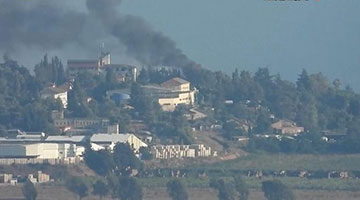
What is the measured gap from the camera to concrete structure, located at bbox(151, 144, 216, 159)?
93375mm

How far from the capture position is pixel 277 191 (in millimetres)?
83062

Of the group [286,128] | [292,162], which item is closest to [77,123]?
[286,128]

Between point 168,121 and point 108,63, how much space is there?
59.8ft

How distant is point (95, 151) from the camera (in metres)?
90.5

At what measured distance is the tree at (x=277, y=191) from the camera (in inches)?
3250

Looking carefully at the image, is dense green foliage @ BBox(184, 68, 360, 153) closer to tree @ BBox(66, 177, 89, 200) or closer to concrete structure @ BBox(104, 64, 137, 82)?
concrete structure @ BBox(104, 64, 137, 82)

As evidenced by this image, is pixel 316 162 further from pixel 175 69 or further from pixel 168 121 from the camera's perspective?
pixel 175 69

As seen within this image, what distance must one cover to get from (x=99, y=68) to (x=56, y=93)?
9.11 metres

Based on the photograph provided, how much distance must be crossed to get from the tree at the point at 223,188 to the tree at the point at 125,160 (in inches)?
176

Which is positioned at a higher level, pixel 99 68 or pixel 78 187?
pixel 99 68

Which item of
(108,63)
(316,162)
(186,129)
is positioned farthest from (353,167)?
(108,63)

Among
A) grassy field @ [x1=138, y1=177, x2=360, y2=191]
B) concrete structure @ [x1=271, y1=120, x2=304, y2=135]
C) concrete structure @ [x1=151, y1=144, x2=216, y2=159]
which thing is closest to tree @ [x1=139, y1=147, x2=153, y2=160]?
concrete structure @ [x1=151, y1=144, x2=216, y2=159]

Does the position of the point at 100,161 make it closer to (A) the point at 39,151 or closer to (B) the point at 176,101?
(A) the point at 39,151

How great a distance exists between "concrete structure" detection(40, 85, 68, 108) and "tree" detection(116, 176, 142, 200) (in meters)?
21.4
